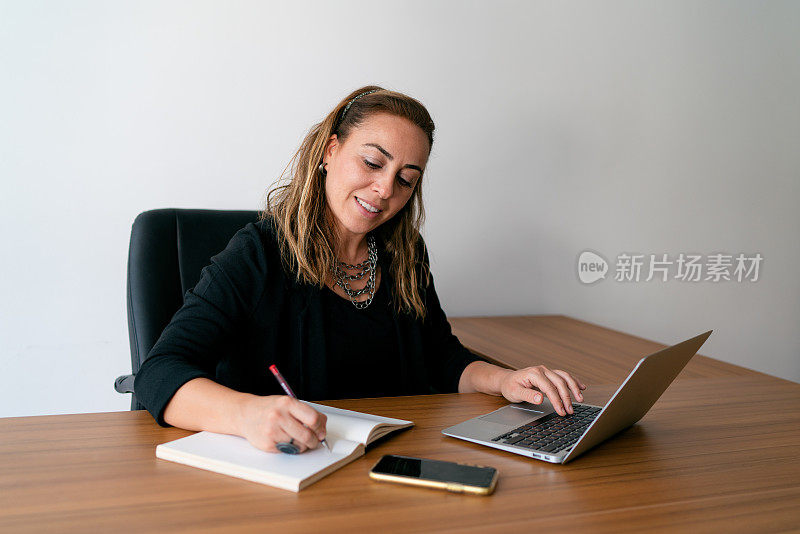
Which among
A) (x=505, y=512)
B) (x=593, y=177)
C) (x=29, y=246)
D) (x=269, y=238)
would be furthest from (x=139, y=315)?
(x=593, y=177)

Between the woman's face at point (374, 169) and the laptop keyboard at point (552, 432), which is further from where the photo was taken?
the woman's face at point (374, 169)

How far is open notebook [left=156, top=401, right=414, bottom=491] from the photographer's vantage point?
767 mm

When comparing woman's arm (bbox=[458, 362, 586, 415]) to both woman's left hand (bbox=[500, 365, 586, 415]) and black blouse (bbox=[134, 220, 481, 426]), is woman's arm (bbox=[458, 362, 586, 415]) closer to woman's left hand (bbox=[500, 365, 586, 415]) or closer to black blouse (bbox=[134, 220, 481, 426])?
woman's left hand (bbox=[500, 365, 586, 415])

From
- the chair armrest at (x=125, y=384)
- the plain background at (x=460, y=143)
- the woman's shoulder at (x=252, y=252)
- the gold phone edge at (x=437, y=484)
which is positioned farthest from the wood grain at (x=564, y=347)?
the chair armrest at (x=125, y=384)

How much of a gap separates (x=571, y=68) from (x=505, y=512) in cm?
196

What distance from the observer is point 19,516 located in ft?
2.17

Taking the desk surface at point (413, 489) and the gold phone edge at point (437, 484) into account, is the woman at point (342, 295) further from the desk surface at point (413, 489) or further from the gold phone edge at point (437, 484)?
the gold phone edge at point (437, 484)

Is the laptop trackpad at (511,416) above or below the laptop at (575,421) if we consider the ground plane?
below

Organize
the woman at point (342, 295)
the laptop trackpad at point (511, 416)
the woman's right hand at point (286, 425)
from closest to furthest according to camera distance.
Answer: the woman's right hand at point (286, 425), the laptop trackpad at point (511, 416), the woman at point (342, 295)

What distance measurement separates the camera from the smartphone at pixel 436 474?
30.0 inches

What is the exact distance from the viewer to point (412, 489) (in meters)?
0.77

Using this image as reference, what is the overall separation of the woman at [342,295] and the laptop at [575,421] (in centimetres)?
5

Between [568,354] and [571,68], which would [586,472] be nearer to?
[568,354]

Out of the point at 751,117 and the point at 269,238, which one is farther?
the point at 751,117
